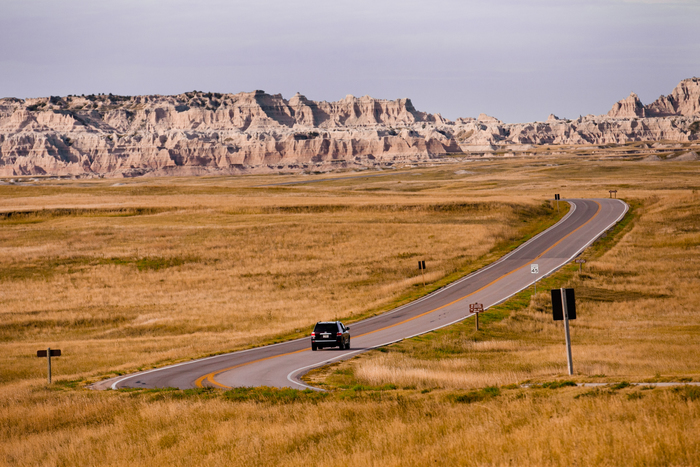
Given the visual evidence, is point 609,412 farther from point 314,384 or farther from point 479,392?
point 314,384

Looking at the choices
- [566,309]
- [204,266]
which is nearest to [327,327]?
[566,309]

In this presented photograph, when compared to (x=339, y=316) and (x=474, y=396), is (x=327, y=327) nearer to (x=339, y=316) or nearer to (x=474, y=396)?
(x=339, y=316)

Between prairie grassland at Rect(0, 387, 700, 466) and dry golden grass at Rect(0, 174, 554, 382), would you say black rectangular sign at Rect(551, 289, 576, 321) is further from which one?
dry golden grass at Rect(0, 174, 554, 382)

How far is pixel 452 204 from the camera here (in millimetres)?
88562

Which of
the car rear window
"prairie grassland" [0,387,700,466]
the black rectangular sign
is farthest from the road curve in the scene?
the black rectangular sign

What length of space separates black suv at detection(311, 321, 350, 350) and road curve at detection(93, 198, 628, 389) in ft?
1.25

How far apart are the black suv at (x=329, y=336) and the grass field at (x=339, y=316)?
84.2 inches

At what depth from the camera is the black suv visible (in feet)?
88.5

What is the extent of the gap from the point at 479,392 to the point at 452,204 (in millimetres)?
75489

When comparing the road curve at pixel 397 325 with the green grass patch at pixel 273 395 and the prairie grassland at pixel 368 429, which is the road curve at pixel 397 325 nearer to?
the green grass patch at pixel 273 395

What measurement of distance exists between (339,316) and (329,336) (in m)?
11.1

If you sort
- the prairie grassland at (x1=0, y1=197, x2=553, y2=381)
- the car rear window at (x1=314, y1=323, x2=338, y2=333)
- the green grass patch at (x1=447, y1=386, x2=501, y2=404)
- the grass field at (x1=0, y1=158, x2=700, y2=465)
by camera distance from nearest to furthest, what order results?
the grass field at (x1=0, y1=158, x2=700, y2=465), the green grass patch at (x1=447, y1=386, x2=501, y2=404), the car rear window at (x1=314, y1=323, x2=338, y2=333), the prairie grassland at (x1=0, y1=197, x2=553, y2=381)

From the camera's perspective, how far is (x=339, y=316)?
38.2 meters

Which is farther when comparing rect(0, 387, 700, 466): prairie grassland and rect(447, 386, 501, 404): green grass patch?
rect(447, 386, 501, 404): green grass patch
